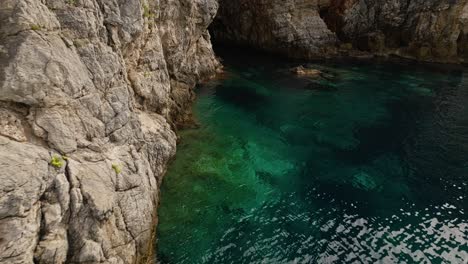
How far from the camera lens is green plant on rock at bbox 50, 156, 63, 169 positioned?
12.4m

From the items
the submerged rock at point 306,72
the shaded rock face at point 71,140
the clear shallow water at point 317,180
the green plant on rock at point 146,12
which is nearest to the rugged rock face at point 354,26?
the submerged rock at point 306,72

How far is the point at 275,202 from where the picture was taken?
21812 mm

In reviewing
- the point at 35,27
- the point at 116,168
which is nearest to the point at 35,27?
the point at 35,27

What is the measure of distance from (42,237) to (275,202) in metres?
13.7

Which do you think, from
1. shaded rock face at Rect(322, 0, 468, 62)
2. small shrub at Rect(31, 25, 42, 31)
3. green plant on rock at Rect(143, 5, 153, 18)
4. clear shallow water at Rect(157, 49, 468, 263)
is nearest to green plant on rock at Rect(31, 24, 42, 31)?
small shrub at Rect(31, 25, 42, 31)

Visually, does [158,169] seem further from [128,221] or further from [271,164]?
[271,164]

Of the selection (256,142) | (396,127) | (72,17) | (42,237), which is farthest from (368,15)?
(42,237)

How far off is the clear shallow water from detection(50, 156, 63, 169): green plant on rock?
23.7ft

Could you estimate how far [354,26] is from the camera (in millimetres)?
57406

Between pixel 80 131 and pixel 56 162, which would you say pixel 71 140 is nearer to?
pixel 80 131

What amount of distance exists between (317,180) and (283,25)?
1404 inches

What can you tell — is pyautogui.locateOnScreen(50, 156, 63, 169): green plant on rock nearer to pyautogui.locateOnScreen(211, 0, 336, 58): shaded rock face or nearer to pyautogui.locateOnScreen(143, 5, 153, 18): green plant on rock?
pyautogui.locateOnScreen(143, 5, 153, 18): green plant on rock

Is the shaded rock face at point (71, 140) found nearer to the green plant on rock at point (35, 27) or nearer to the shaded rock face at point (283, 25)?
the green plant on rock at point (35, 27)

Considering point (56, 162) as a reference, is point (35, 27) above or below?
above
